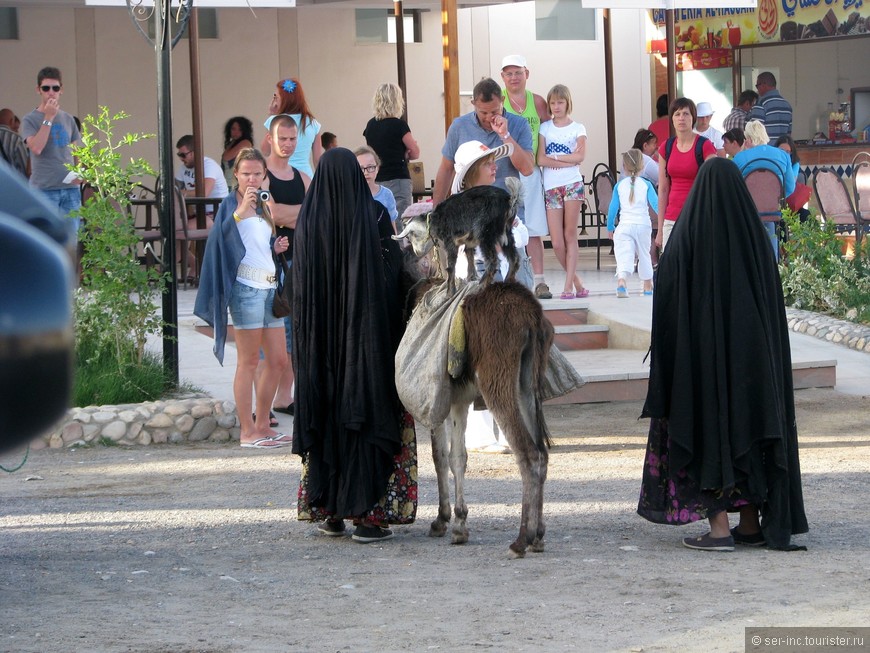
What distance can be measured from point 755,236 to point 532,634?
2103 mm

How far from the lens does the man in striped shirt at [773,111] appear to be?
54.3 feet

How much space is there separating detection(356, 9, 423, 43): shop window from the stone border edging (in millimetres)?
10291

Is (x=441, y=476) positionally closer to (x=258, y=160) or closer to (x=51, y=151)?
(x=258, y=160)

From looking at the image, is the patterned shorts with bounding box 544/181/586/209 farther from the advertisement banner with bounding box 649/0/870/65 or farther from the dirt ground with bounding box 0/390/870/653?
the advertisement banner with bounding box 649/0/870/65

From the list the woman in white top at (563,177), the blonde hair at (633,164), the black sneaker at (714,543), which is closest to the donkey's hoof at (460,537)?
the black sneaker at (714,543)

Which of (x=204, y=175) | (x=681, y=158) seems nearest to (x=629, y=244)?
(x=681, y=158)

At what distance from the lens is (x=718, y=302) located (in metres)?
5.32

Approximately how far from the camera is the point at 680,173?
10.8 meters

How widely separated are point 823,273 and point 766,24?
9.34 m

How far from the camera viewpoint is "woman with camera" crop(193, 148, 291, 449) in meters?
7.96

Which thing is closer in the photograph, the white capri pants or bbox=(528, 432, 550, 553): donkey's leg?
bbox=(528, 432, 550, 553): donkey's leg

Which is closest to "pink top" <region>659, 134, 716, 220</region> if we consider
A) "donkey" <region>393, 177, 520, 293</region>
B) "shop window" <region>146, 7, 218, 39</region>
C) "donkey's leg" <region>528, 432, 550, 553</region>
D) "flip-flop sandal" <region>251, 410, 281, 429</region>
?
"flip-flop sandal" <region>251, 410, 281, 429</region>

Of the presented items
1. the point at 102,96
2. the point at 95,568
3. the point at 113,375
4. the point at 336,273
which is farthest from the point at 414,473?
the point at 102,96

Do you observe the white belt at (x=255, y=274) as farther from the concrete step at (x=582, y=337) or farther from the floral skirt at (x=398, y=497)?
the concrete step at (x=582, y=337)
